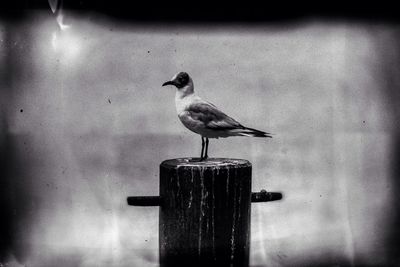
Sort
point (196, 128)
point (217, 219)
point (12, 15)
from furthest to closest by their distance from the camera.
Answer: point (12, 15), point (196, 128), point (217, 219)

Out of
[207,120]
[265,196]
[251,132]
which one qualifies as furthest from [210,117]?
[265,196]

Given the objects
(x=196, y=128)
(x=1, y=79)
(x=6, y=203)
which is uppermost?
(x=1, y=79)

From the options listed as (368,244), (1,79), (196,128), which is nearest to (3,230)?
(1,79)

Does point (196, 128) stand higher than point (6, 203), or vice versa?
point (196, 128)

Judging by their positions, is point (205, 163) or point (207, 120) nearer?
point (205, 163)

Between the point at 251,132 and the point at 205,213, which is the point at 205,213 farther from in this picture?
the point at 251,132

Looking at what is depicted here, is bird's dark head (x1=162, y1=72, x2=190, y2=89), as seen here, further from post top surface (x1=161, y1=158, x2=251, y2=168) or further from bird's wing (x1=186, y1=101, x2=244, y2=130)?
post top surface (x1=161, y1=158, x2=251, y2=168)

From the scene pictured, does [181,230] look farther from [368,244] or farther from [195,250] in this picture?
[368,244]
